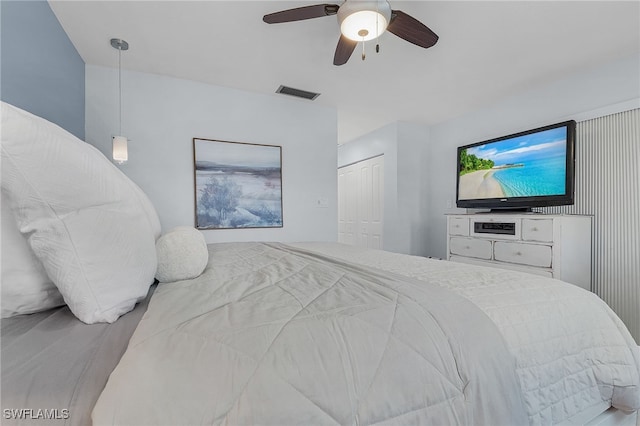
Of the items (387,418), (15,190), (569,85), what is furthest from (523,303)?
(569,85)

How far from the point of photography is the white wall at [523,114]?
249 cm

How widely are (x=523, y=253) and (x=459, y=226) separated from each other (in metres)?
0.74

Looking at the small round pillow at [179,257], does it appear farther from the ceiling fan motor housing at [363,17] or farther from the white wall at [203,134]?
the white wall at [203,134]

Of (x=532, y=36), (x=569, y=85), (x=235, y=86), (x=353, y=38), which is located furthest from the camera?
(x=235, y=86)

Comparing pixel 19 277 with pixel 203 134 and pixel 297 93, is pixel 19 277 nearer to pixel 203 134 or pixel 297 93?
pixel 203 134

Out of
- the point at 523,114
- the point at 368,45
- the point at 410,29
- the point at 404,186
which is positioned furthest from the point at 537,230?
the point at 368,45

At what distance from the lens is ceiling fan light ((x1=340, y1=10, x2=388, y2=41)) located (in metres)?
1.59

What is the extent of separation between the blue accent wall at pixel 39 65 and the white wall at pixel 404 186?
146 inches

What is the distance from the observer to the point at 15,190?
58 centimetres

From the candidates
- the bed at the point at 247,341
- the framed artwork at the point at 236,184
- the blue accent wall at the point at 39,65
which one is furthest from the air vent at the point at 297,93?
the bed at the point at 247,341

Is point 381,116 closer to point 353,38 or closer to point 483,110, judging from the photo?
point 483,110

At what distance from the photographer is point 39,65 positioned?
1.77m

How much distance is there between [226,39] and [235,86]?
2.79 feet

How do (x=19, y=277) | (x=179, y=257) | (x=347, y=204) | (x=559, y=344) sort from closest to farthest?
(x=19, y=277), (x=559, y=344), (x=179, y=257), (x=347, y=204)
